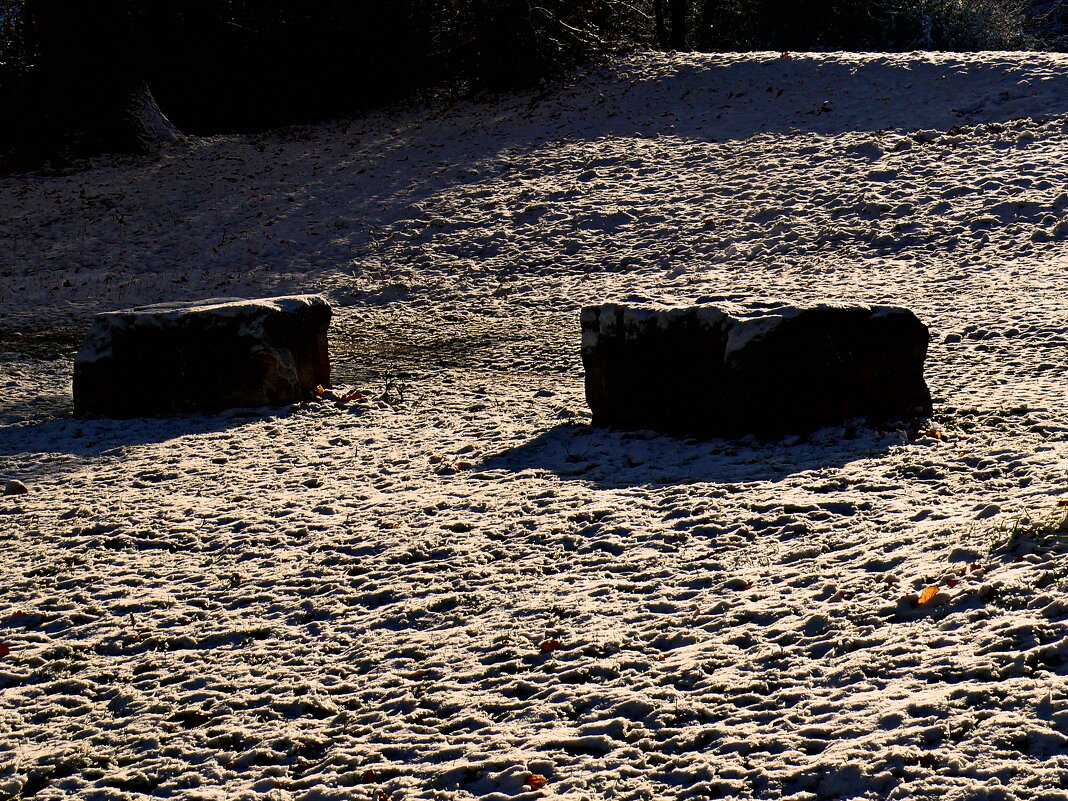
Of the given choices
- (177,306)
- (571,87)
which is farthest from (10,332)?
(571,87)

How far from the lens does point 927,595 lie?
3.70 m

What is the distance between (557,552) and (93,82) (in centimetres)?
1635

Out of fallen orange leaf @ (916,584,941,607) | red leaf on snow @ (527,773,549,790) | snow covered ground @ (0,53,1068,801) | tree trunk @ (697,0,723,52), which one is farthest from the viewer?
tree trunk @ (697,0,723,52)

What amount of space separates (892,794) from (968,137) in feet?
39.0

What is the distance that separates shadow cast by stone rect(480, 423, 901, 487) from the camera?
5.55m

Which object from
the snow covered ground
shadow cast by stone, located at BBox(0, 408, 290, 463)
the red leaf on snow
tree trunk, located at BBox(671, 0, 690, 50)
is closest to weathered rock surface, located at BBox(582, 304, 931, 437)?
the snow covered ground

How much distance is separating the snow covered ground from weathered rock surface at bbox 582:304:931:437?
0.15 metres

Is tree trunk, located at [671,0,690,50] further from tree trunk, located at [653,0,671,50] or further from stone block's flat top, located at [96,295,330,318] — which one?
stone block's flat top, located at [96,295,330,318]

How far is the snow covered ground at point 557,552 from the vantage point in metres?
3.16

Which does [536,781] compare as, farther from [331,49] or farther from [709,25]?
[709,25]

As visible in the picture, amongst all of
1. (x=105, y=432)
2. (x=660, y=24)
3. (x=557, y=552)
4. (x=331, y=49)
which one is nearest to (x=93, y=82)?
(x=331, y=49)

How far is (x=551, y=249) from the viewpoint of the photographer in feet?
39.6

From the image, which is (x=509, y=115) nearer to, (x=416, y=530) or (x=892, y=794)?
(x=416, y=530)

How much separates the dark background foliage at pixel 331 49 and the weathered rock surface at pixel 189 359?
1174 centimetres
